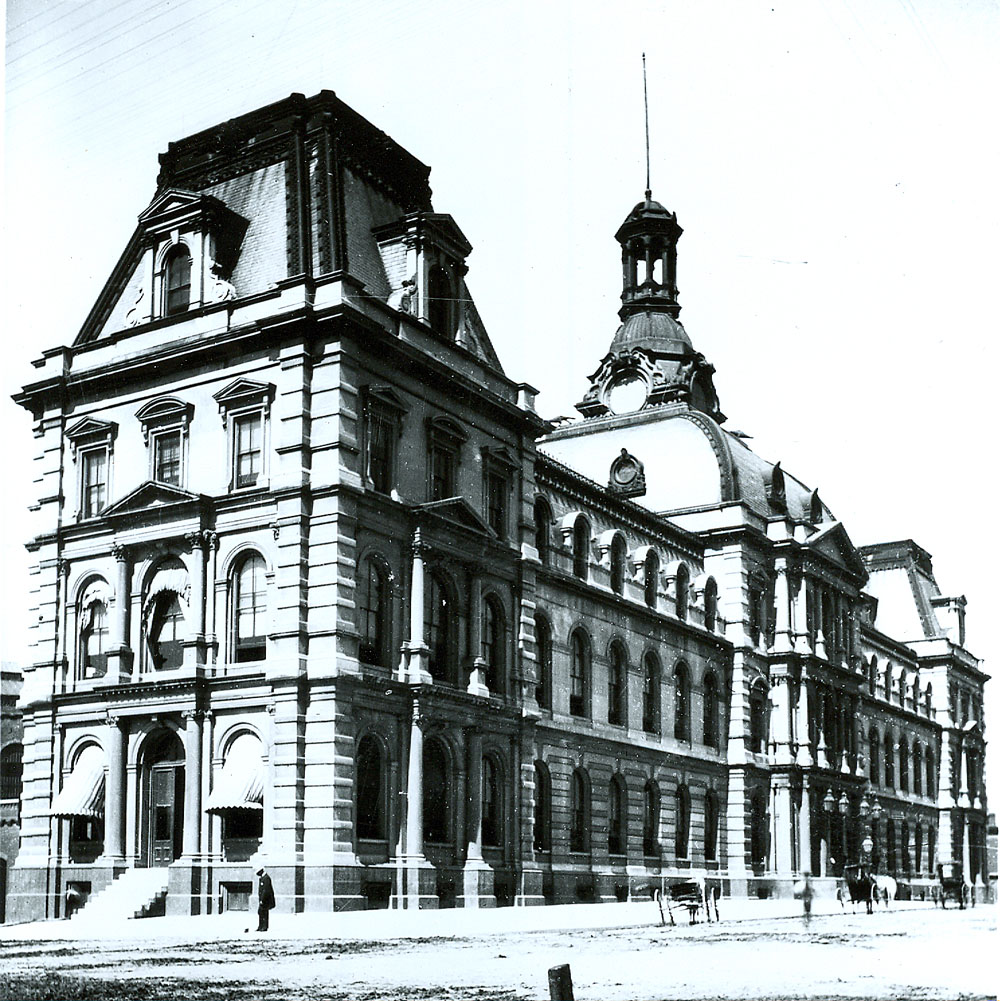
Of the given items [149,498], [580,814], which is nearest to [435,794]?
[580,814]

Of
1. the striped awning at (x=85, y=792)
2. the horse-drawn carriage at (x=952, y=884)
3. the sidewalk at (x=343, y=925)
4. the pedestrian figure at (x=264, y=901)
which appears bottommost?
the horse-drawn carriage at (x=952, y=884)

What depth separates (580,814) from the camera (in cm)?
4269

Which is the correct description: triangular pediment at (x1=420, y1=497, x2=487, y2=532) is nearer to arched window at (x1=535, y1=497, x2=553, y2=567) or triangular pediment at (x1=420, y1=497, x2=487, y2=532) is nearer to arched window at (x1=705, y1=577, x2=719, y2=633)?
arched window at (x1=535, y1=497, x2=553, y2=567)

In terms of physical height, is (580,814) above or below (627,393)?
below

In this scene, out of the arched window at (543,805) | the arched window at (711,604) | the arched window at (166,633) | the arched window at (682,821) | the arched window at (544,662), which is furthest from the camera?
the arched window at (711,604)

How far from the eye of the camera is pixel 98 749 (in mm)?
33688

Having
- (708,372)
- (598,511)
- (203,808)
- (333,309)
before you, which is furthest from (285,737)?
(708,372)

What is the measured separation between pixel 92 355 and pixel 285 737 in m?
10.9

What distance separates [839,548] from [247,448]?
1296 inches

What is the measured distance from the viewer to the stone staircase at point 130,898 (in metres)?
31.1

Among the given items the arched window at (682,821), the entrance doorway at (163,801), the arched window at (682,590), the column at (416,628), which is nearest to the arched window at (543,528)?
the column at (416,628)

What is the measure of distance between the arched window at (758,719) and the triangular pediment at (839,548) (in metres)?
6.18

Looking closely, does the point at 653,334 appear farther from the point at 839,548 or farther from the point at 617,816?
Answer: the point at 617,816

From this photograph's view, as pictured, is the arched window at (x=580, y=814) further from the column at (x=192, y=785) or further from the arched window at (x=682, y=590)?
the column at (x=192, y=785)
